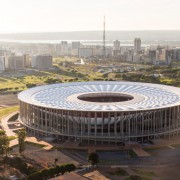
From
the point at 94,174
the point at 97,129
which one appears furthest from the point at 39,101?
the point at 94,174

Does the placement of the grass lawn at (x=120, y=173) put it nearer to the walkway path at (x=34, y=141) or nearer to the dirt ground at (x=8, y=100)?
the walkway path at (x=34, y=141)

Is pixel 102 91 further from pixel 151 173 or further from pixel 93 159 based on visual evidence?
pixel 151 173

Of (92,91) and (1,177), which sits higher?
(92,91)

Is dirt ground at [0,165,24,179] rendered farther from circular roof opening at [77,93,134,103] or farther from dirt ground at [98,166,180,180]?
circular roof opening at [77,93,134,103]

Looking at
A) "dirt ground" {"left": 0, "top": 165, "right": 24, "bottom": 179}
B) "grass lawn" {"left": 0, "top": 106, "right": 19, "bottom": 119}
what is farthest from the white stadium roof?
"dirt ground" {"left": 0, "top": 165, "right": 24, "bottom": 179}

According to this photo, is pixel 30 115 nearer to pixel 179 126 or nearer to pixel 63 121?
pixel 63 121

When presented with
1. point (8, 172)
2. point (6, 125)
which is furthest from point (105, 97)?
point (8, 172)

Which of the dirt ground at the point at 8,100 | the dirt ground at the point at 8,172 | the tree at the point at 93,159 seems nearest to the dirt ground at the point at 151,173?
the tree at the point at 93,159
